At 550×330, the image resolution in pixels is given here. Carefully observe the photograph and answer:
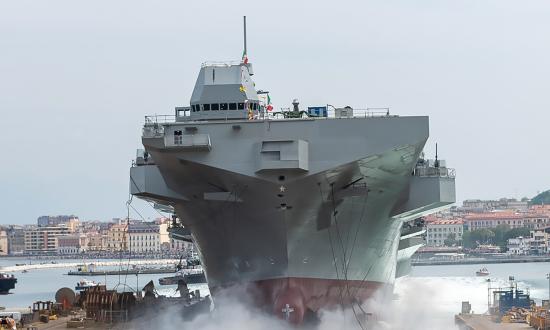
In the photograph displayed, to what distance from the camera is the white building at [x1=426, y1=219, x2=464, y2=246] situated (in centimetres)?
18938

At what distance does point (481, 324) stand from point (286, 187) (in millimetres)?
10669

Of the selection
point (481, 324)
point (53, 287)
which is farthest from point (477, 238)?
point (481, 324)

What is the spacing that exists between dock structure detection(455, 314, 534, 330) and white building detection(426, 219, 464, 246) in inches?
5840

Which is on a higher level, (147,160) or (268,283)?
(147,160)

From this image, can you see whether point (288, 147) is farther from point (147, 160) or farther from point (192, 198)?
point (147, 160)

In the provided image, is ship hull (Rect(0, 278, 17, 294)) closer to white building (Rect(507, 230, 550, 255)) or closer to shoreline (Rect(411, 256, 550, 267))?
shoreline (Rect(411, 256, 550, 267))

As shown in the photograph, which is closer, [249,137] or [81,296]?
[249,137]

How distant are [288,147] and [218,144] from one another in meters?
1.80

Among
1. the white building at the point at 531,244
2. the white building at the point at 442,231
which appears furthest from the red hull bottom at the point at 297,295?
the white building at the point at 442,231

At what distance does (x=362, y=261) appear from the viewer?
3322cm

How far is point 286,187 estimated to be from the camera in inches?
1131

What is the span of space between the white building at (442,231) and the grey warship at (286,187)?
15608cm

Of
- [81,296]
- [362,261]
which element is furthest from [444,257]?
[362,261]

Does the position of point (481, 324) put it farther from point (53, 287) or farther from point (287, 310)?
point (53, 287)
